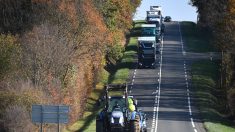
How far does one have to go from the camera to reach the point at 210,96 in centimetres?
7694

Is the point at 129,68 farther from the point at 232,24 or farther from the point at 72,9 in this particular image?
the point at 72,9

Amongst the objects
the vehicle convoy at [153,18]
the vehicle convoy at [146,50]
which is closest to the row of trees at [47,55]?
the vehicle convoy at [146,50]

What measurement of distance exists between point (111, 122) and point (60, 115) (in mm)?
3483

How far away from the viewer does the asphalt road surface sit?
191 ft

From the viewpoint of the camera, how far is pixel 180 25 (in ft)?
494

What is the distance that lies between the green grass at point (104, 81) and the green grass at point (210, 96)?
828 centimetres

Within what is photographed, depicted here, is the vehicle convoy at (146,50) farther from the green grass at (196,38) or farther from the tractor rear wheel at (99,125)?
the tractor rear wheel at (99,125)

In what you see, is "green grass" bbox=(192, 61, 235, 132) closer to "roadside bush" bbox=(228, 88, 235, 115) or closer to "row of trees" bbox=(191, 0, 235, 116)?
"roadside bush" bbox=(228, 88, 235, 115)

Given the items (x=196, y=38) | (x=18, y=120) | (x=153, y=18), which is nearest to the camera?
(x=18, y=120)

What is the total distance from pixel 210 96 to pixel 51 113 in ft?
134

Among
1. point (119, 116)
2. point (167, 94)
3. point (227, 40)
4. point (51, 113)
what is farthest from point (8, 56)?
point (227, 40)

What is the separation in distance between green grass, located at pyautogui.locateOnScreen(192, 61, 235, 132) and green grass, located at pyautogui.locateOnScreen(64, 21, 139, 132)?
27.2 feet

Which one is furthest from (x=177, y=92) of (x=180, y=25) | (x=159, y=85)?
(x=180, y=25)

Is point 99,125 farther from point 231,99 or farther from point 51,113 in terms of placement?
point 231,99
